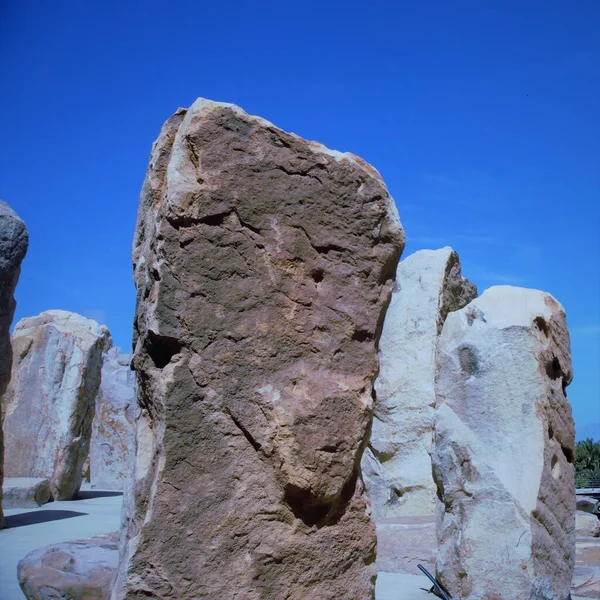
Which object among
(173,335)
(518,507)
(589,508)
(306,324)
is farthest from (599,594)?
(589,508)

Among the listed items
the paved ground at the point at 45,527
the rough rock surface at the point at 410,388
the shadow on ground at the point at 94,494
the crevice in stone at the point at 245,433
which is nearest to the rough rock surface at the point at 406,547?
the rough rock surface at the point at 410,388

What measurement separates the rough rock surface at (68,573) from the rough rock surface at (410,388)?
441 cm

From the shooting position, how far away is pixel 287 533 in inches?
104

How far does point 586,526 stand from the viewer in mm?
6891

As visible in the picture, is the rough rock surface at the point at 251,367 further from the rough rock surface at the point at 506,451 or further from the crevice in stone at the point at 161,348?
the rough rock surface at the point at 506,451

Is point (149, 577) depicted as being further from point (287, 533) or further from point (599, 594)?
point (599, 594)

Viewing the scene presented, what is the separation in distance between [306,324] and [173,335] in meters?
0.47

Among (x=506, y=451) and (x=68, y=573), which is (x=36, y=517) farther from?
(x=506, y=451)

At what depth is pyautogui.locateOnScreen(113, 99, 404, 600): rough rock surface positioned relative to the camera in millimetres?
2535

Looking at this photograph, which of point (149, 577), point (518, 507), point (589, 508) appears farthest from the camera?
point (589, 508)

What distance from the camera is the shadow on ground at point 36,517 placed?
6422 mm

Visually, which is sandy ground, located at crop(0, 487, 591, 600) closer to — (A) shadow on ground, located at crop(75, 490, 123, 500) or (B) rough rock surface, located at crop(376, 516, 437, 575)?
(B) rough rock surface, located at crop(376, 516, 437, 575)

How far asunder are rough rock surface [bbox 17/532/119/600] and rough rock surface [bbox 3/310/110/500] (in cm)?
540

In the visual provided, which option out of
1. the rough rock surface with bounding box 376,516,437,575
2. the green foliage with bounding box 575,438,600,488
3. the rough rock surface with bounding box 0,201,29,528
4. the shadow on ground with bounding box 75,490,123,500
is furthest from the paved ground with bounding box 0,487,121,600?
the green foliage with bounding box 575,438,600,488
